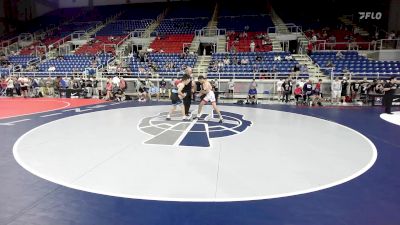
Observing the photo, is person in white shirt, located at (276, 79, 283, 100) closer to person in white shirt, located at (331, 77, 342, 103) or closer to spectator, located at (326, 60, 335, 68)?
person in white shirt, located at (331, 77, 342, 103)

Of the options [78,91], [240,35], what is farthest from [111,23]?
[78,91]

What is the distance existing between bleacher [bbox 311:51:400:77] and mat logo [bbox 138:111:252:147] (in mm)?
10683

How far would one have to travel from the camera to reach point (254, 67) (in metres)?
18.5

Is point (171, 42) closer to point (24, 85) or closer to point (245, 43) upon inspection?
point (245, 43)

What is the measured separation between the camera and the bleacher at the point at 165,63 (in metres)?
19.1

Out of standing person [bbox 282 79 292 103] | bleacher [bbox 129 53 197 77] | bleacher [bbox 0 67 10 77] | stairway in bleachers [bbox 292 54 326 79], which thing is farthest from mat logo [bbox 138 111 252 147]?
bleacher [bbox 0 67 10 77]

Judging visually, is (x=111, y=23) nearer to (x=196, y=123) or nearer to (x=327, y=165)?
→ (x=196, y=123)

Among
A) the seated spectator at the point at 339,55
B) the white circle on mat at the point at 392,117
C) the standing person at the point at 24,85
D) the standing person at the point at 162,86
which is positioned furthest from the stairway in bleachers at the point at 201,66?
the white circle on mat at the point at 392,117

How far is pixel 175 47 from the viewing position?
24.6 m

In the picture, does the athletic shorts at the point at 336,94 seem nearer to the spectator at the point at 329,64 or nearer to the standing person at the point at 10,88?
the spectator at the point at 329,64

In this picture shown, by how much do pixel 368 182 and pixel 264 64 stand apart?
14906 millimetres

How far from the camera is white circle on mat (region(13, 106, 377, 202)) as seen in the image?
4.39 metres

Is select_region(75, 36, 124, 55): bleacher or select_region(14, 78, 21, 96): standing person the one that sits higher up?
select_region(75, 36, 124, 55): bleacher

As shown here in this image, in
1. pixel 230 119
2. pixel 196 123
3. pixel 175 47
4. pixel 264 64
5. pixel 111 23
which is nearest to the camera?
pixel 196 123
